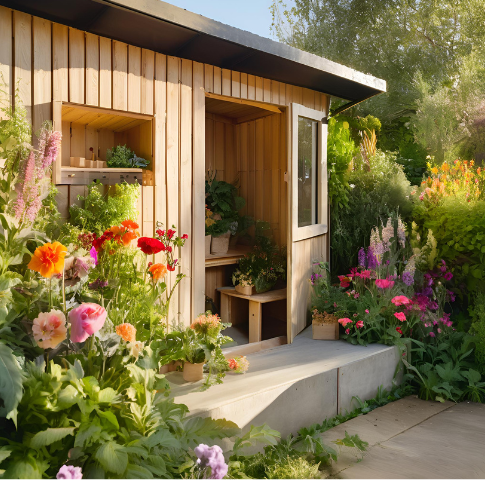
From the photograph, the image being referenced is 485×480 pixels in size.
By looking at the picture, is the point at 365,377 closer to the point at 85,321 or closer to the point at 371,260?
the point at 371,260

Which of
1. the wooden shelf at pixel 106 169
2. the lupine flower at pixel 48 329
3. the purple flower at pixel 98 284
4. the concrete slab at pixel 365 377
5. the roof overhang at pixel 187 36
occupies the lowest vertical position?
the concrete slab at pixel 365 377

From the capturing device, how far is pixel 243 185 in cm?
617

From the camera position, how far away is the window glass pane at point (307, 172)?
5.07 m

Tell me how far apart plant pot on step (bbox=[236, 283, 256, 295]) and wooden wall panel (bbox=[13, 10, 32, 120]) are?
2.84 m

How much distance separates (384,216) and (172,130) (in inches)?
124

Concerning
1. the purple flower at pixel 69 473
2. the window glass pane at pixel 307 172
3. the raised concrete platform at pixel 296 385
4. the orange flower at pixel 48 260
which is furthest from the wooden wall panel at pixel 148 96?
the purple flower at pixel 69 473

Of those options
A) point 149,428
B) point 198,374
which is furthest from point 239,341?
point 149,428

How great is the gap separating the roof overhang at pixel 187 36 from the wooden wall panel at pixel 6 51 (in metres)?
0.07

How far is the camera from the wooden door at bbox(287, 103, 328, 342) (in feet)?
15.9

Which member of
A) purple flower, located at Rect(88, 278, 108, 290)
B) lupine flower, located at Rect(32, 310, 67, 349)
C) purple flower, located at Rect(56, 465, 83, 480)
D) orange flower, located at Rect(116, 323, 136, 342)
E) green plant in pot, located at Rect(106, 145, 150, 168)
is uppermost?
green plant in pot, located at Rect(106, 145, 150, 168)

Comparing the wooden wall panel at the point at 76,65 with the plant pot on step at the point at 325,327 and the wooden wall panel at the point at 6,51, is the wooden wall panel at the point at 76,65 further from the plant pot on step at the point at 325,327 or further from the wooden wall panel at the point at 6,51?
the plant pot on step at the point at 325,327

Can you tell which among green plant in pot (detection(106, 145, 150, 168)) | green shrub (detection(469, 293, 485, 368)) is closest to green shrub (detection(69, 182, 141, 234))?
green plant in pot (detection(106, 145, 150, 168))

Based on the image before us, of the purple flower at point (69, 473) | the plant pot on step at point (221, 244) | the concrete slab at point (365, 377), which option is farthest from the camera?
the plant pot on step at point (221, 244)

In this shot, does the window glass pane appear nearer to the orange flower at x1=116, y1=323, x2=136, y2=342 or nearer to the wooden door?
the wooden door
